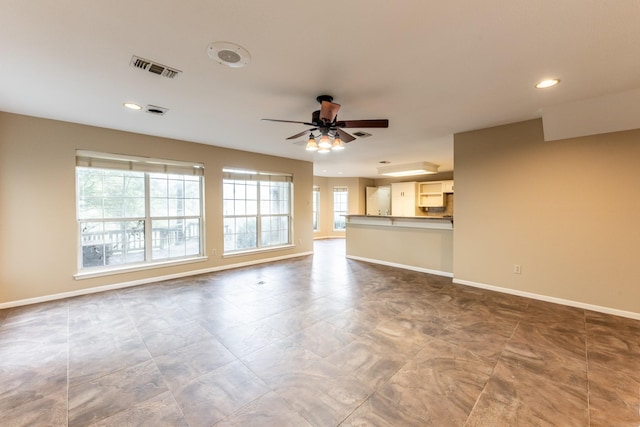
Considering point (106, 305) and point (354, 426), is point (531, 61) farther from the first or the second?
point (106, 305)

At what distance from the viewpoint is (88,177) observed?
4.10 m

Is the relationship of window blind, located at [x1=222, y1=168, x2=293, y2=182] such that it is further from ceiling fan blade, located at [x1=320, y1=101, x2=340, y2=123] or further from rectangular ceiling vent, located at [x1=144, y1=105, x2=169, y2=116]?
ceiling fan blade, located at [x1=320, y1=101, x2=340, y2=123]

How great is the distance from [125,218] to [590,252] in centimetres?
692

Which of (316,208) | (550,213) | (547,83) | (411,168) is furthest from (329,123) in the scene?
(316,208)

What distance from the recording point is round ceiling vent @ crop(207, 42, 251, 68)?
199 centimetres

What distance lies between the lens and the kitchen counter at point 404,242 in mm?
4969

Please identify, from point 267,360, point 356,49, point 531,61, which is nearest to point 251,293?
point 267,360

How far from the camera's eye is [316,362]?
7.36 feet

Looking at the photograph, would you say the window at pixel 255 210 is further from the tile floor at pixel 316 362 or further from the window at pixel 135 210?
the tile floor at pixel 316 362

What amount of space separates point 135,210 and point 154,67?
3.10 metres

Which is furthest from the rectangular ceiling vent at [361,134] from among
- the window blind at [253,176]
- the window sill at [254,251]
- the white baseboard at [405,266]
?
the window sill at [254,251]

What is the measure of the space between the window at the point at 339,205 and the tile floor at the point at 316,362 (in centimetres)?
699

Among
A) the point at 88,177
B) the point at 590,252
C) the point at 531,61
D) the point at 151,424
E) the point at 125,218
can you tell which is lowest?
the point at 151,424

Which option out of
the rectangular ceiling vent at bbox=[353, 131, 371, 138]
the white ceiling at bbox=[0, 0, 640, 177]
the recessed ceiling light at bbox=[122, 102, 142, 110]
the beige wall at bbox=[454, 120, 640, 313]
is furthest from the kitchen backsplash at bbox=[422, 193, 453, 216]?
the recessed ceiling light at bbox=[122, 102, 142, 110]
